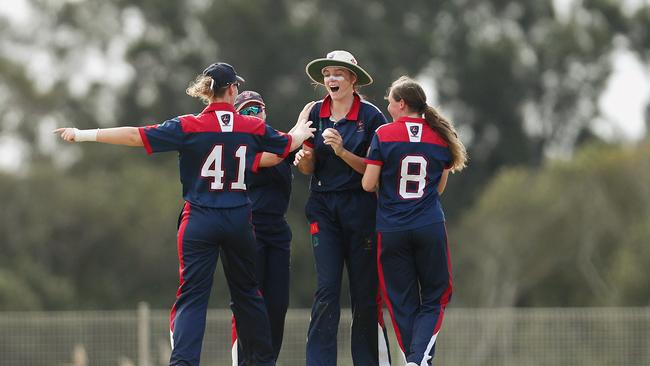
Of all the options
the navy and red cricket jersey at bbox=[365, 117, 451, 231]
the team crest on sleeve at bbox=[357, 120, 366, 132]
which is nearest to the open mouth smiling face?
the team crest on sleeve at bbox=[357, 120, 366, 132]

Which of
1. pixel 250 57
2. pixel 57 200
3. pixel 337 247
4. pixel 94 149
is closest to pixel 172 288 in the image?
pixel 57 200

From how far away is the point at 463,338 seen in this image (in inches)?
818

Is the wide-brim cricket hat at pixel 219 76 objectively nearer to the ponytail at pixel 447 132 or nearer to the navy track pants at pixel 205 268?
the navy track pants at pixel 205 268

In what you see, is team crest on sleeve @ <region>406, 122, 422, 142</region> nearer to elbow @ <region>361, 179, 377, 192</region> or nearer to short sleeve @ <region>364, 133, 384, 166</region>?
short sleeve @ <region>364, 133, 384, 166</region>

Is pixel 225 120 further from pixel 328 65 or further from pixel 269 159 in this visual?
pixel 328 65

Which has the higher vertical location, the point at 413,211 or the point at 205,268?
the point at 413,211

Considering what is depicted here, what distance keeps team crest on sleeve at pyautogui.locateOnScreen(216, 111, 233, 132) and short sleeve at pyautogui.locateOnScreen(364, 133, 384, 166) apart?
102cm

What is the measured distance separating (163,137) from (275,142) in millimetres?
835

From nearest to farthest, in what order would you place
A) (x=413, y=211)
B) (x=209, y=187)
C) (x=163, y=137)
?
(x=163, y=137)
(x=209, y=187)
(x=413, y=211)

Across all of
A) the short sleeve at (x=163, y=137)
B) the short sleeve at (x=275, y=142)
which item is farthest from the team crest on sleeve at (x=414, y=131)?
the short sleeve at (x=163, y=137)

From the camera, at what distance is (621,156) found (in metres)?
37.7

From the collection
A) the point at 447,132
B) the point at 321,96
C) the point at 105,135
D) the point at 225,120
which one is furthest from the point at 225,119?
the point at 321,96

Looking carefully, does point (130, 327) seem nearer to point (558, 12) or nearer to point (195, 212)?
point (195, 212)

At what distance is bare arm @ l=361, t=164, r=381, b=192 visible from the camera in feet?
31.6
